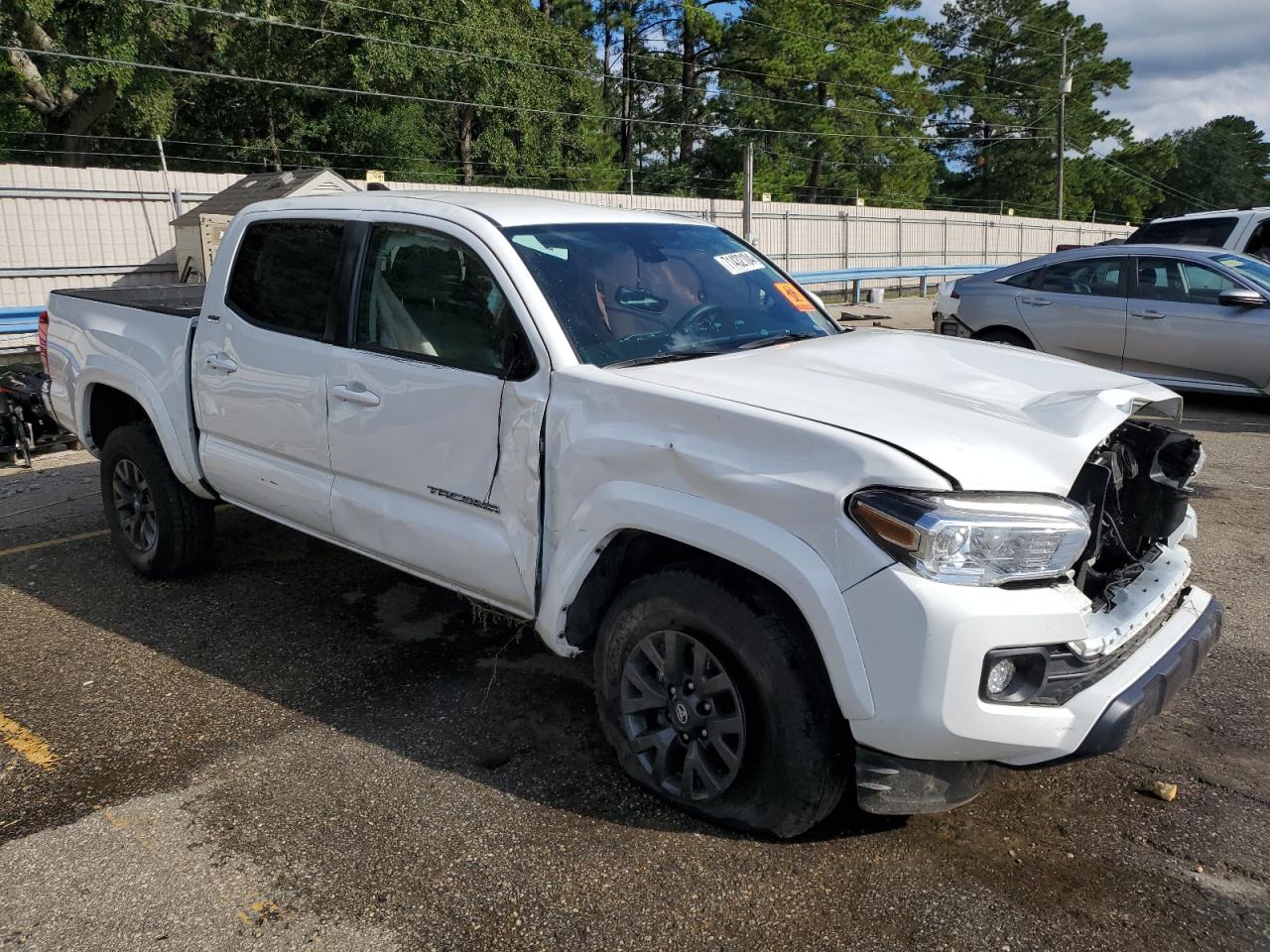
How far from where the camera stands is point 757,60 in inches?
1620

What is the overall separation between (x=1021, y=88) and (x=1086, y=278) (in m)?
59.3

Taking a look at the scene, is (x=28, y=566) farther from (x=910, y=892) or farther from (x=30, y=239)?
(x=30, y=239)

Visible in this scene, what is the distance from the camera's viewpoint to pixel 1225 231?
35.4 feet

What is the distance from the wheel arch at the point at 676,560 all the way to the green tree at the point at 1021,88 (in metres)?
62.5

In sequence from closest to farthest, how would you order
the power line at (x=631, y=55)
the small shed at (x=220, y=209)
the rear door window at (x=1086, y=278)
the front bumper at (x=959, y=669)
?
the front bumper at (x=959, y=669)
the rear door window at (x=1086, y=278)
the small shed at (x=220, y=209)
the power line at (x=631, y=55)

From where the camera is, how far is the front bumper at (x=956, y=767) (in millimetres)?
2566

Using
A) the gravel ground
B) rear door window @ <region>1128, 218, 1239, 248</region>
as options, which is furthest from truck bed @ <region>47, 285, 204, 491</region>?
rear door window @ <region>1128, 218, 1239, 248</region>

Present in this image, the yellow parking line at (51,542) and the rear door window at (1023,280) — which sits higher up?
the rear door window at (1023,280)

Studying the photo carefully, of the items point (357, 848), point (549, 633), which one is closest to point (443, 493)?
point (549, 633)

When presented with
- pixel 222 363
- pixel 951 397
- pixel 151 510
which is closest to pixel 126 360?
pixel 151 510

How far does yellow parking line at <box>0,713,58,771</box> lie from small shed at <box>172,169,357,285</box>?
1072 cm

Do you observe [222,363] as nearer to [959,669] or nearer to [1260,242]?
[959,669]

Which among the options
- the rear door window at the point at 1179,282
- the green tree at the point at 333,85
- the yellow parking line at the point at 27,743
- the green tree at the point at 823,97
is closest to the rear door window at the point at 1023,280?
the rear door window at the point at 1179,282

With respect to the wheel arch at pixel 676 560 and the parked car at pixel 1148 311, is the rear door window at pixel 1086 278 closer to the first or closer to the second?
the parked car at pixel 1148 311
